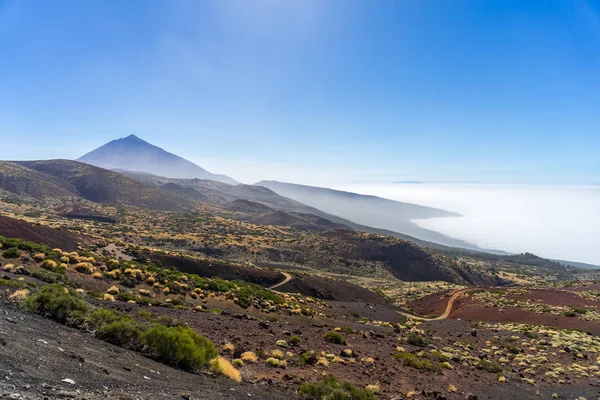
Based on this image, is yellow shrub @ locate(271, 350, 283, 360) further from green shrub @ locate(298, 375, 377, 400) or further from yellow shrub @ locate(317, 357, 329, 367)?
green shrub @ locate(298, 375, 377, 400)

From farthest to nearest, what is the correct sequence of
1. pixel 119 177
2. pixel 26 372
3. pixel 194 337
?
1. pixel 119 177
2. pixel 194 337
3. pixel 26 372

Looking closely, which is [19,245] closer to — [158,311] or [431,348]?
[158,311]

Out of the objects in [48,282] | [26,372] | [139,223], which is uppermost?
[26,372]

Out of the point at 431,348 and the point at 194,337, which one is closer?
the point at 194,337

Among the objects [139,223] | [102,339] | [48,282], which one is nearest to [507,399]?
[102,339]

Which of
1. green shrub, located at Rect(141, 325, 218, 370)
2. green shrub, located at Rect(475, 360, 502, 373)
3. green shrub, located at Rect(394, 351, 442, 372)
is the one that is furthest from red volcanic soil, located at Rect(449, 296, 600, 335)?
green shrub, located at Rect(141, 325, 218, 370)

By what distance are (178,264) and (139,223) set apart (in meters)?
60.5

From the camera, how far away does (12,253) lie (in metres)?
18.2

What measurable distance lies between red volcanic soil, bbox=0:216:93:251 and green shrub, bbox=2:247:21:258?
13.3 meters

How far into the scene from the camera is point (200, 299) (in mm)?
22422

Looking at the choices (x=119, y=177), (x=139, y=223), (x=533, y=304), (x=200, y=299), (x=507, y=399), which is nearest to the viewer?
(x=507, y=399)

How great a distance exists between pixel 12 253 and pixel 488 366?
89.3ft

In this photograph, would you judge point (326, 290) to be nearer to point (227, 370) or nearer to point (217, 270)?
point (217, 270)

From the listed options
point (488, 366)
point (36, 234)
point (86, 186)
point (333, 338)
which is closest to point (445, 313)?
point (488, 366)
